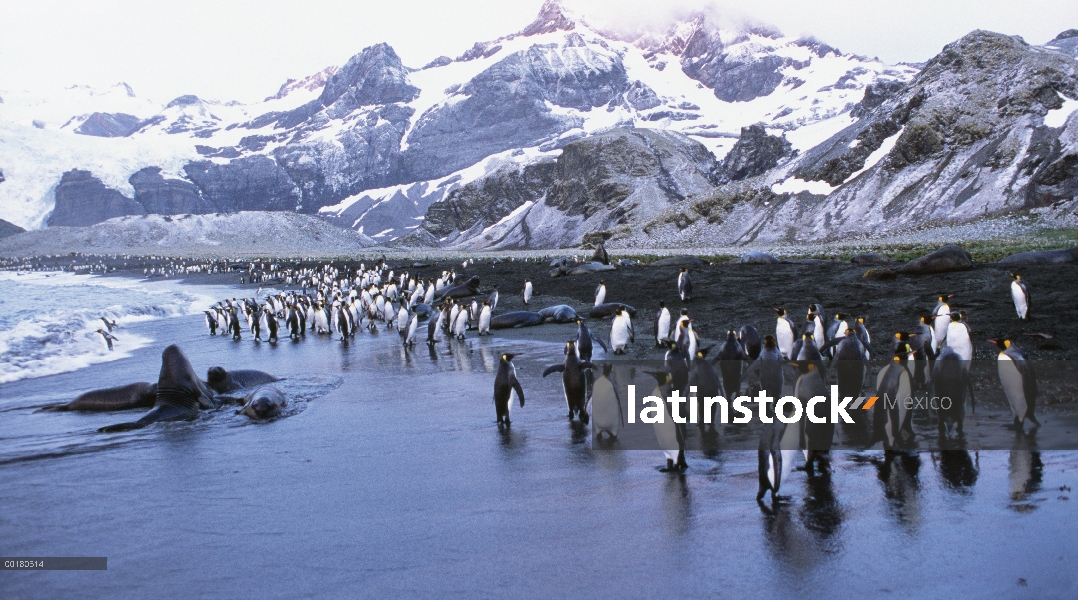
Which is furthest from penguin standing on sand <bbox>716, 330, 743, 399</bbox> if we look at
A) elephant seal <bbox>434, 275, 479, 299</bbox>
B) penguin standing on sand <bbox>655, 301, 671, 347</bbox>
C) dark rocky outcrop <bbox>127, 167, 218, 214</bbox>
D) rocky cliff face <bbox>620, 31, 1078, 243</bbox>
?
dark rocky outcrop <bbox>127, 167, 218, 214</bbox>

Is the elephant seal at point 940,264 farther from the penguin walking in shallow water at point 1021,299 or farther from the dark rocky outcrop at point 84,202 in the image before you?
the dark rocky outcrop at point 84,202

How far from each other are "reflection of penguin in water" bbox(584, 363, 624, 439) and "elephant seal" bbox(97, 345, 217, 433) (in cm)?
555

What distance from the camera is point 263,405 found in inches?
394

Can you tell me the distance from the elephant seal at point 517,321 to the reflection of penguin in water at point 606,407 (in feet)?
37.2

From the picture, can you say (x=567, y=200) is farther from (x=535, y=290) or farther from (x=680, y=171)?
(x=535, y=290)

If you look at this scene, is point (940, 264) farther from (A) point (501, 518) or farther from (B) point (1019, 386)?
(A) point (501, 518)

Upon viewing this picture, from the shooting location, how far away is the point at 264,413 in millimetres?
9969

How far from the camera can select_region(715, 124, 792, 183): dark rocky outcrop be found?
97.8m

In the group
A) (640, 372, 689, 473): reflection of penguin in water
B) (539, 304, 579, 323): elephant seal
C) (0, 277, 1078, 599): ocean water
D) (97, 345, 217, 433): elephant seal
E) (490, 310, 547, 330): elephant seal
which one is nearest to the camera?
(0, 277, 1078, 599): ocean water

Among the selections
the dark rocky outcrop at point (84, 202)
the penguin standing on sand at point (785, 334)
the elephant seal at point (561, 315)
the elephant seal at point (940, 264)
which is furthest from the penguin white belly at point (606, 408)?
the dark rocky outcrop at point (84, 202)

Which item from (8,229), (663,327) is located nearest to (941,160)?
(663,327)

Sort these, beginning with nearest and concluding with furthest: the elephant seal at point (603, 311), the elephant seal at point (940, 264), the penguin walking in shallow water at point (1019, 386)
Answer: the penguin walking in shallow water at point (1019, 386), the elephant seal at point (603, 311), the elephant seal at point (940, 264)

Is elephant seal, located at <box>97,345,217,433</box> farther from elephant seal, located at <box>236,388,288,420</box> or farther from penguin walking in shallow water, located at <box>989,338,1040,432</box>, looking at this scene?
penguin walking in shallow water, located at <box>989,338,1040,432</box>

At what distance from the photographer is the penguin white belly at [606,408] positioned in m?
8.09
